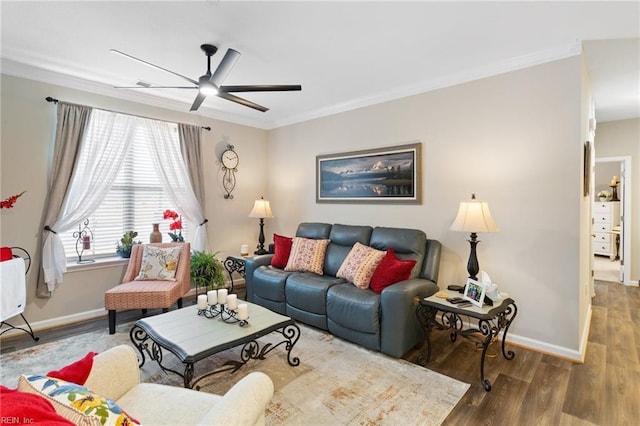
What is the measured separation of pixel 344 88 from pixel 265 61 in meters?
1.12

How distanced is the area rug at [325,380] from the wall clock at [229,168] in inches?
98.1

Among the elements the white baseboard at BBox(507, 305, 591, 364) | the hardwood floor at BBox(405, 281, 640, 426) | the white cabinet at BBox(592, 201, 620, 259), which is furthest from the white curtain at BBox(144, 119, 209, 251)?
the white cabinet at BBox(592, 201, 620, 259)

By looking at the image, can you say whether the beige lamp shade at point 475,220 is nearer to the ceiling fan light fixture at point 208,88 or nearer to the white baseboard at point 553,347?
the white baseboard at point 553,347

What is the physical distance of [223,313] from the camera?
2.61m

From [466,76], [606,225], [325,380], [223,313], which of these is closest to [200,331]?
[223,313]

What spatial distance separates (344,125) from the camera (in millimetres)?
4406

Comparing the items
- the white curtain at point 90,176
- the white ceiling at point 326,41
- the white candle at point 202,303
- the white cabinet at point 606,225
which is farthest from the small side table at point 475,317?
the white cabinet at point 606,225

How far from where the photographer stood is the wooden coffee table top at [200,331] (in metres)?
2.07

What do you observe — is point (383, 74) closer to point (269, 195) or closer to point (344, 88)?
point (344, 88)

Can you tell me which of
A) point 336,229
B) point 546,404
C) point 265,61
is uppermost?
point 265,61

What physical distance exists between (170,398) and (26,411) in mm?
792

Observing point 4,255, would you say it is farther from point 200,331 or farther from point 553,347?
point 553,347

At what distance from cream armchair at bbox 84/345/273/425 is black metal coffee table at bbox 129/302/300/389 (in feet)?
1.50

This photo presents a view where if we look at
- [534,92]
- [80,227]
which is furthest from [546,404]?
[80,227]
